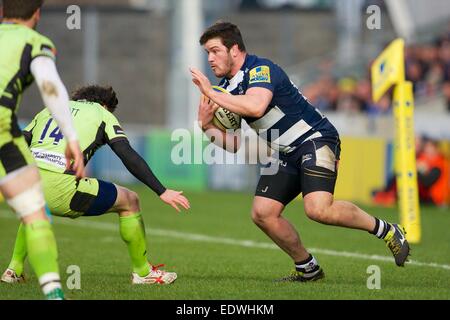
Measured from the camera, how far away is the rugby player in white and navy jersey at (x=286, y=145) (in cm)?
817

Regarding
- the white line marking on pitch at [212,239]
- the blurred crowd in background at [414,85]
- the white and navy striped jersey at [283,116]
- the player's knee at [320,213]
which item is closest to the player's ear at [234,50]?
the white and navy striped jersey at [283,116]

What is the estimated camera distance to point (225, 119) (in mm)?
8633

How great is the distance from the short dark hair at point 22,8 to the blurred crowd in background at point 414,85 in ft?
48.9

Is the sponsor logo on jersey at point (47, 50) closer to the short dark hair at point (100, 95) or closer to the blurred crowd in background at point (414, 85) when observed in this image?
the short dark hair at point (100, 95)

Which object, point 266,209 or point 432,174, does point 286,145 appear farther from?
point 432,174

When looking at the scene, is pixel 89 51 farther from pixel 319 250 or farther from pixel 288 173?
pixel 288 173

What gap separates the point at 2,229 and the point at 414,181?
224 inches

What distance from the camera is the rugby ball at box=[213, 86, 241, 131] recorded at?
8562mm

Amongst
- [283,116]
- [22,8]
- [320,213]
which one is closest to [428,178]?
[283,116]

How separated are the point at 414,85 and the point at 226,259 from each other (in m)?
12.9

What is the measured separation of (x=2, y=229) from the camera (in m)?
14.2

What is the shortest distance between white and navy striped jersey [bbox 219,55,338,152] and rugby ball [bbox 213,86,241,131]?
0.55 feet

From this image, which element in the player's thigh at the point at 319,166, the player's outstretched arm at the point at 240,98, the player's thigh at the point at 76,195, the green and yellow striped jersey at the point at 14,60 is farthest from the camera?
the player's thigh at the point at 319,166
